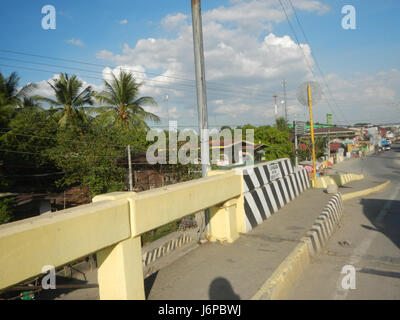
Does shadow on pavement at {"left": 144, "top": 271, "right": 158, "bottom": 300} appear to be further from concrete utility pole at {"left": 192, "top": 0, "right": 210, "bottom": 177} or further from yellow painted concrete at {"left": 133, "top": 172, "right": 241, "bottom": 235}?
concrete utility pole at {"left": 192, "top": 0, "right": 210, "bottom": 177}

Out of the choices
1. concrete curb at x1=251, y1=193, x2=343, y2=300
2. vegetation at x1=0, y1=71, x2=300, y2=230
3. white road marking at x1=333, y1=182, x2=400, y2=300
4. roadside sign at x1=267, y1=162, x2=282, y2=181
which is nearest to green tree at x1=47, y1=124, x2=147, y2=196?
vegetation at x1=0, y1=71, x2=300, y2=230

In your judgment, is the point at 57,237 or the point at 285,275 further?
the point at 285,275

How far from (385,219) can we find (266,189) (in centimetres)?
542

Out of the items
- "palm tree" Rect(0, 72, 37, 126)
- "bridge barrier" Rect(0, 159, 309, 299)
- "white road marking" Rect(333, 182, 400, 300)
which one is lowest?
"white road marking" Rect(333, 182, 400, 300)

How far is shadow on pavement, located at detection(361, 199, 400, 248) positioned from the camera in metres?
7.97

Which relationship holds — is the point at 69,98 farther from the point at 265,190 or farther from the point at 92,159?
the point at 265,190

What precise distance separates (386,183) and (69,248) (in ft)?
79.1

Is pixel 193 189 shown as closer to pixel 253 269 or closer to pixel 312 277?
pixel 253 269

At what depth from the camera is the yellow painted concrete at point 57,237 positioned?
7.50 feet

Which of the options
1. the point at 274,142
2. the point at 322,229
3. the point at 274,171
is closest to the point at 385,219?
the point at 274,171

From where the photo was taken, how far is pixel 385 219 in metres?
10.2

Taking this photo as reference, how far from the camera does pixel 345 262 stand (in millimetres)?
5711

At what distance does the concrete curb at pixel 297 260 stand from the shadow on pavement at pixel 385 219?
58.3 inches
